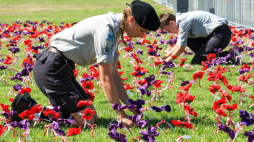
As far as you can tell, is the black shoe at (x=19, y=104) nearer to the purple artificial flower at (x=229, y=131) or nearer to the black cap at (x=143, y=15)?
the black cap at (x=143, y=15)

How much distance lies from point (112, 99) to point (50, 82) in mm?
Result: 683

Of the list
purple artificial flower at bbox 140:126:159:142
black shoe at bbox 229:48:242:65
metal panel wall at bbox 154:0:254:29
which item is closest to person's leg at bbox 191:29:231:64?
black shoe at bbox 229:48:242:65

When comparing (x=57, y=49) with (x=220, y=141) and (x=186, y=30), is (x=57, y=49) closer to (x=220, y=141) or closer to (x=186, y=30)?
(x=220, y=141)

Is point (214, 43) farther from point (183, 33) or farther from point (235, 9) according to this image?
point (235, 9)

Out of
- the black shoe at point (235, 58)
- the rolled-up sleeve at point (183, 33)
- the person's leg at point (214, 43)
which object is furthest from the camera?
the person's leg at point (214, 43)

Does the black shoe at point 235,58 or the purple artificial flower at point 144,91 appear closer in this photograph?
the purple artificial flower at point 144,91

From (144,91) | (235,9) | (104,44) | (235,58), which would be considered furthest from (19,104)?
(235,9)

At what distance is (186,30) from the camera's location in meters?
5.34

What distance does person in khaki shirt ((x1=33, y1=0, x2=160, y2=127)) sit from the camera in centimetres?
265

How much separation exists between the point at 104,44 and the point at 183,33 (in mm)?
3002

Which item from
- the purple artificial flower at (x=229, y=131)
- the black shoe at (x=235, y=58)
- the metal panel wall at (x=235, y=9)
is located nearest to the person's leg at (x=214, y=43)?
the black shoe at (x=235, y=58)

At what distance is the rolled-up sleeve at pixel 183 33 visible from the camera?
207 inches

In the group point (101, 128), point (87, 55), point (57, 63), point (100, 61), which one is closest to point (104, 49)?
point (100, 61)

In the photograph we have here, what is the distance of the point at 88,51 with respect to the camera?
9.59ft
